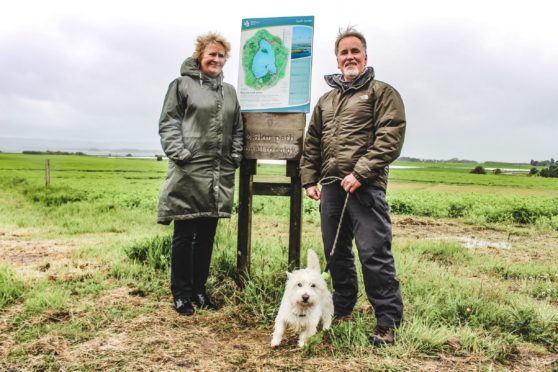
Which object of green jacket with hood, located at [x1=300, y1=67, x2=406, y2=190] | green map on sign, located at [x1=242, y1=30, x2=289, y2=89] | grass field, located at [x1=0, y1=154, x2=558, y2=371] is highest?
green map on sign, located at [x1=242, y1=30, x2=289, y2=89]

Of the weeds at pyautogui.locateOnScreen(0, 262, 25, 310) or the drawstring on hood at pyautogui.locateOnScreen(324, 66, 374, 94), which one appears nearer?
the drawstring on hood at pyautogui.locateOnScreen(324, 66, 374, 94)

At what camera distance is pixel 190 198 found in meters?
4.28

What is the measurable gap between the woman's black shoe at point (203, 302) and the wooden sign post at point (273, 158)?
515mm

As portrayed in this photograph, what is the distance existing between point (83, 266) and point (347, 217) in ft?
13.5

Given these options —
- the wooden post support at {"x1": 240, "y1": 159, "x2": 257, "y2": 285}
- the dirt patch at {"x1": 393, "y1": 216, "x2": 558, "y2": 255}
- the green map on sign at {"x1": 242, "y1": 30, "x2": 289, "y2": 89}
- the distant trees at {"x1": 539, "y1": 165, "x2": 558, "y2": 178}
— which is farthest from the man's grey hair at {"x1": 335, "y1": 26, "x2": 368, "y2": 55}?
the distant trees at {"x1": 539, "y1": 165, "x2": 558, "y2": 178}

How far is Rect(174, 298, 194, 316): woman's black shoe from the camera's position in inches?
171

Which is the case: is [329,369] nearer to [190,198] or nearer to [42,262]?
[190,198]

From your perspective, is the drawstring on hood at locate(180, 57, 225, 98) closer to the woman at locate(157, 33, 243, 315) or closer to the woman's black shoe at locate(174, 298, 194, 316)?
the woman at locate(157, 33, 243, 315)

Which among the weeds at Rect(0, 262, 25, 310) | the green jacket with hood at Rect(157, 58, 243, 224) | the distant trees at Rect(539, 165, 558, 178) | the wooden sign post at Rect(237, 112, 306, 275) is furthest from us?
the distant trees at Rect(539, 165, 558, 178)

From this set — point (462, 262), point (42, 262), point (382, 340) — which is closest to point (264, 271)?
point (382, 340)

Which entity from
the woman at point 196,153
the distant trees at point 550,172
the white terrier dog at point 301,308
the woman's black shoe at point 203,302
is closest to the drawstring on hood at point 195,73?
the woman at point 196,153

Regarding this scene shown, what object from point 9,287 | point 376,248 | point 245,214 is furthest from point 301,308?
point 9,287

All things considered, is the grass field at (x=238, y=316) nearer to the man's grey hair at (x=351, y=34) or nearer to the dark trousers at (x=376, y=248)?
the dark trousers at (x=376, y=248)

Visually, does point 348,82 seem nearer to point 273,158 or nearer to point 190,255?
point 273,158
